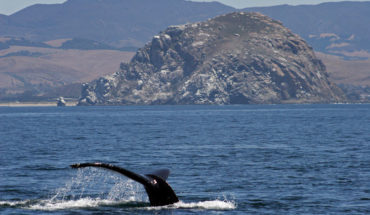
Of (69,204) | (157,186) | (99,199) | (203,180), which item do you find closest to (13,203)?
(69,204)

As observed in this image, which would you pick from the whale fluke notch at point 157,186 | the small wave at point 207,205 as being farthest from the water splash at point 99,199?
the whale fluke notch at point 157,186

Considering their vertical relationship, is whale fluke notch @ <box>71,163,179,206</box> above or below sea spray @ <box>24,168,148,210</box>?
above

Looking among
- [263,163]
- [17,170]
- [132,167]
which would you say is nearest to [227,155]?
[263,163]

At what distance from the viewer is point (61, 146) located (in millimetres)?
75125

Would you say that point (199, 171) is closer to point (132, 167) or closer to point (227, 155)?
point (132, 167)

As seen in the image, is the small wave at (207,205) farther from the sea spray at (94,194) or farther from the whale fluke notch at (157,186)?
the sea spray at (94,194)

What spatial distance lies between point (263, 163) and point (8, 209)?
25.5 m

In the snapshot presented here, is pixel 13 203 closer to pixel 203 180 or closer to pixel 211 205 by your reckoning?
pixel 211 205

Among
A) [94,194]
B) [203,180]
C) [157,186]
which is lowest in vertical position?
[94,194]

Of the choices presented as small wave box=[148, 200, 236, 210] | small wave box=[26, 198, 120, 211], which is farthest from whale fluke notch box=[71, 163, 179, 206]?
small wave box=[26, 198, 120, 211]

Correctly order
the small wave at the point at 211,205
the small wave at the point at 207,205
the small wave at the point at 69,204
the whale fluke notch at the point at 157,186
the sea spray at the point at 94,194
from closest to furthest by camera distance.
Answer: the whale fluke notch at the point at 157,186
the small wave at the point at 207,205
the small wave at the point at 211,205
the small wave at the point at 69,204
the sea spray at the point at 94,194

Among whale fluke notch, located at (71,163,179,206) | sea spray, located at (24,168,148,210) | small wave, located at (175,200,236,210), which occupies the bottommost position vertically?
sea spray, located at (24,168,148,210)

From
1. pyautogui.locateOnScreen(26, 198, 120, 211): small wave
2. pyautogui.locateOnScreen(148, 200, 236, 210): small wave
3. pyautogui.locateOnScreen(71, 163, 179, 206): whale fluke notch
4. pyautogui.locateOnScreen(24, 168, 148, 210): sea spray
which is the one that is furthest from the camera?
pyautogui.locateOnScreen(24, 168, 148, 210): sea spray

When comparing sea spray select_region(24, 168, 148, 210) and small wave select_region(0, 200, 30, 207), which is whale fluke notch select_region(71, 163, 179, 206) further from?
small wave select_region(0, 200, 30, 207)
